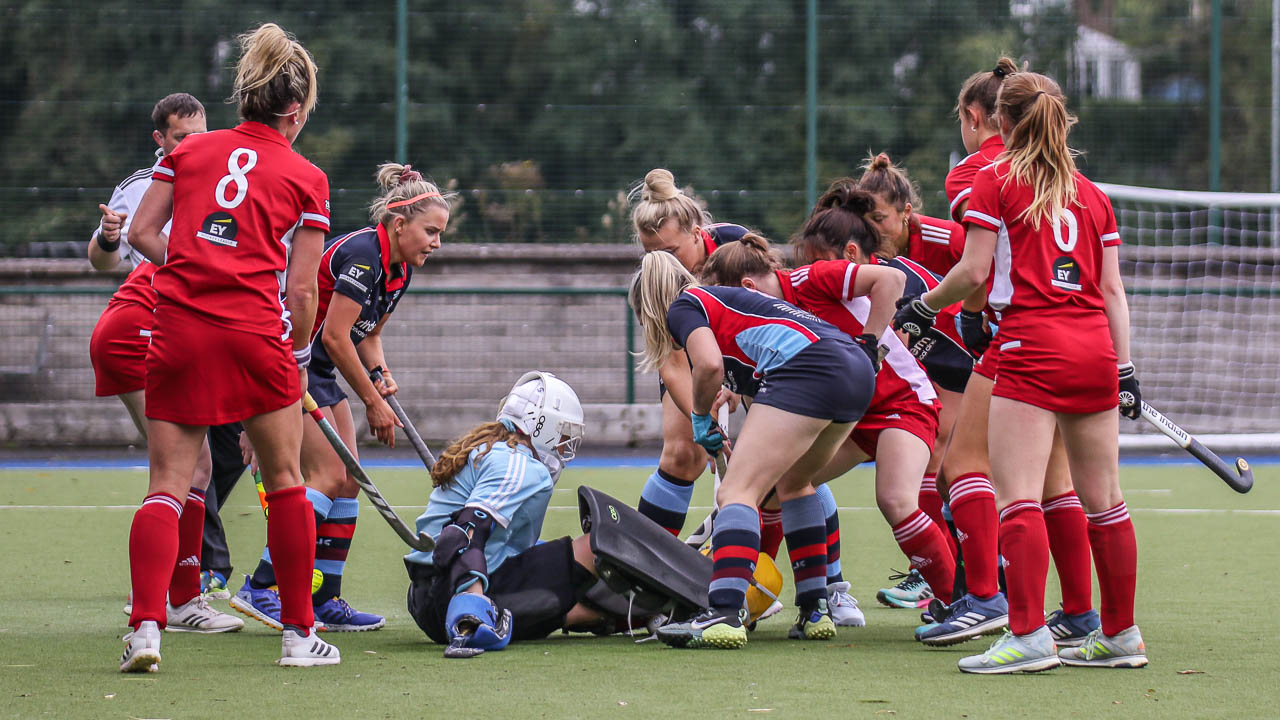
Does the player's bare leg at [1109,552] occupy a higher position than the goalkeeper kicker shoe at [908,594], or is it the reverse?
the player's bare leg at [1109,552]

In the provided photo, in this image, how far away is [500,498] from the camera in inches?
176

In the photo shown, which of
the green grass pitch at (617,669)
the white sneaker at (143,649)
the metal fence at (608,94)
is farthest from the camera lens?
the metal fence at (608,94)

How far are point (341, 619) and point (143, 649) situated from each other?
1161 mm

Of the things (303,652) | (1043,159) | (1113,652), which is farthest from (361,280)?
(1113,652)

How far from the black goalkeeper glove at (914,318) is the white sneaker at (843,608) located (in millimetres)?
1031

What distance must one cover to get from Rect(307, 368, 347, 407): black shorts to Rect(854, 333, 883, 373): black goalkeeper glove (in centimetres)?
189

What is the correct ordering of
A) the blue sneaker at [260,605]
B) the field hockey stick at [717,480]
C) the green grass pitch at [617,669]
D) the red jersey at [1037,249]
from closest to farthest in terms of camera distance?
1. the green grass pitch at [617,669]
2. the red jersey at [1037,249]
3. the blue sneaker at [260,605]
4. the field hockey stick at [717,480]

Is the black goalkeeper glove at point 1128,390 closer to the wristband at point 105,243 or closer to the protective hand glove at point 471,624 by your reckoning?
the protective hand glove at point 471,624

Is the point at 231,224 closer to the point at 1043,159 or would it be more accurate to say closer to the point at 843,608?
the point at 1043,159

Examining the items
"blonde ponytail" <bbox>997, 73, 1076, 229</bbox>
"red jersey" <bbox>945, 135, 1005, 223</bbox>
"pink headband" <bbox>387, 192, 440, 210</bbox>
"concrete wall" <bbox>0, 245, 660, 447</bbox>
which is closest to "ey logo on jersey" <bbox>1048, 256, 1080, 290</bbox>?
"blonde ponytail" <bbox>997, 73, 1076, 229</bbox>

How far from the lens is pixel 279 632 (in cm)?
492

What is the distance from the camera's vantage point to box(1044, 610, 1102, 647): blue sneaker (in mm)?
4344

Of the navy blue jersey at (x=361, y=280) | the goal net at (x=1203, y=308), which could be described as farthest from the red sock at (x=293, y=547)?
the goal net at (x=1203, y=308)

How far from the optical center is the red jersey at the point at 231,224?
3871 mm
